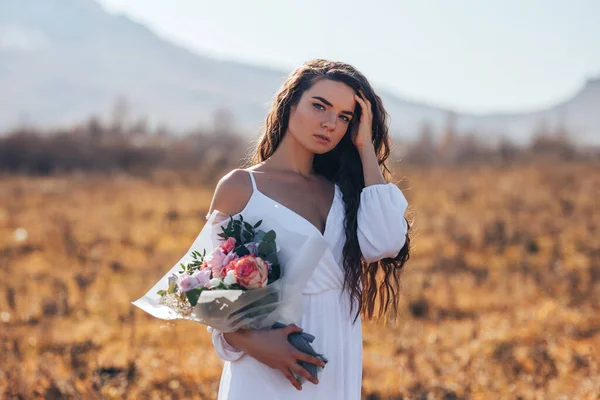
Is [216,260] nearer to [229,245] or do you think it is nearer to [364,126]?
[229,245]

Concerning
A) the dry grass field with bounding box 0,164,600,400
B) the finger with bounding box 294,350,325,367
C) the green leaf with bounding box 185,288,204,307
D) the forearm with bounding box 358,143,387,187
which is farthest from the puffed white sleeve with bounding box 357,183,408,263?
the green leaf with bounding box 185,288,204,307

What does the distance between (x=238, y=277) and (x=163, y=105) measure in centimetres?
17788

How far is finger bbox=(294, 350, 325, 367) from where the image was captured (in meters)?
2.43

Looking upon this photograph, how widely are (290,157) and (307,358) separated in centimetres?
90

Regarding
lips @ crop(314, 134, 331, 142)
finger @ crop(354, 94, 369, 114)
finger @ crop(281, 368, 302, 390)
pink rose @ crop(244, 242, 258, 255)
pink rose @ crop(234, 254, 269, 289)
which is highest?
finger @ crop(354, 94, 369, 114)

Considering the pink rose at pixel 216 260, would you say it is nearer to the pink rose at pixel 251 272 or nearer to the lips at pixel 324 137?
the pink rose at pixel 251 272

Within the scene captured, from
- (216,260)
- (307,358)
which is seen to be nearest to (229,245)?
(216,260)

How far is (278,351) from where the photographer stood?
2438 mm

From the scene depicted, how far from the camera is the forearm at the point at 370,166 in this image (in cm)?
284

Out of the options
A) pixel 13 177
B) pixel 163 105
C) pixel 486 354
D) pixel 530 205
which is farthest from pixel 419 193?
pixel 163 105

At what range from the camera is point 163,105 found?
175 m

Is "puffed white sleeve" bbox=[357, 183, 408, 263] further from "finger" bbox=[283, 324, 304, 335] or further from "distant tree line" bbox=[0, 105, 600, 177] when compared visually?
"distant tree line" bbox=[0, 105, 600, 177]

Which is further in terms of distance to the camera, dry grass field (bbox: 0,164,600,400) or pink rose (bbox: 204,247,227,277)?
dry grass field (bbox: 0,164,600,400)

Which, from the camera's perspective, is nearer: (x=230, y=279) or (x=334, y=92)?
(x=230, y=279)
